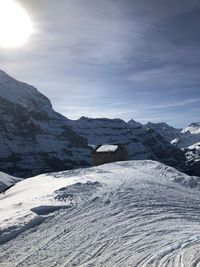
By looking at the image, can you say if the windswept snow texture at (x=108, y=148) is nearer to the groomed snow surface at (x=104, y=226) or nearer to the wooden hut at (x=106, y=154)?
the wooden hut at (x=106, y=154)

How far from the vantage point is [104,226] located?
2169cm

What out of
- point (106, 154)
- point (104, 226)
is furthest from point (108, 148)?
point (104, 226)

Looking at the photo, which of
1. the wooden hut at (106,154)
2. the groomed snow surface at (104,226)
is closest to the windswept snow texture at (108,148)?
the wooden hut at (106,154)

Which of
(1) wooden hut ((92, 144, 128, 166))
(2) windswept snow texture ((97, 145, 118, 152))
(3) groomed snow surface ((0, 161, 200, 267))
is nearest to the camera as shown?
(3) groomed snow surface ((0, 161, 200, 267))

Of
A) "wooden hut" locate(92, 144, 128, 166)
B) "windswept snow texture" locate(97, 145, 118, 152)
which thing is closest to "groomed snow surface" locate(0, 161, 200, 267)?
"wooden hut" locate(92, 144, 128, 166)

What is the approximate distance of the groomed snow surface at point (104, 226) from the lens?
1747cm

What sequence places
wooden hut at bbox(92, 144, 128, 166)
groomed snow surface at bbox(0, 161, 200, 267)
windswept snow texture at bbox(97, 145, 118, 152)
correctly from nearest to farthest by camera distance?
groomed snow surface at bbox(0, 161, 200, 267), wooden hut at bbox(92, 144, 128, 166), windswept snow texture at bbox(97, 145, 118, 152)

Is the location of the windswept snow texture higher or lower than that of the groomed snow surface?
higher

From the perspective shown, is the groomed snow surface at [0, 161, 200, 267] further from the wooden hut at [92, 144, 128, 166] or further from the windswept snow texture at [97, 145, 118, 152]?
the windswept snow texture at [97, 145, 118, 152]

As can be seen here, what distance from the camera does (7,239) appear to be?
20141 mm

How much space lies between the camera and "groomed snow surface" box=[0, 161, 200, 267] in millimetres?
17469

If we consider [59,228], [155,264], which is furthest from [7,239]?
[155,264]

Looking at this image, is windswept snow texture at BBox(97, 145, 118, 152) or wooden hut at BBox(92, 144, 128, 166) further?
windswept snow texture at BBox(97, 145, 118, 152)

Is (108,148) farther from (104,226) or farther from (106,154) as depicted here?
(104,226)
